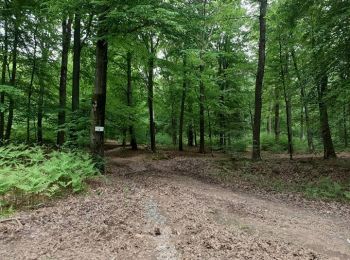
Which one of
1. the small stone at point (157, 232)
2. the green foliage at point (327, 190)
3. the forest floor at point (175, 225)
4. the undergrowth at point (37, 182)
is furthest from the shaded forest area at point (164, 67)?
the small stone at point (157, 232)

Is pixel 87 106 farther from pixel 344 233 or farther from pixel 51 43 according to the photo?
pixel 344 233

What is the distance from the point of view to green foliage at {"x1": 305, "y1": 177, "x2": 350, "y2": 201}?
30.2ft

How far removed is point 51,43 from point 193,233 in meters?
14.4

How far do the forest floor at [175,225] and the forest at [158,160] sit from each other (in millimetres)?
30

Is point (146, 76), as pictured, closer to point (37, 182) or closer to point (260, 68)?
point (260, 68)

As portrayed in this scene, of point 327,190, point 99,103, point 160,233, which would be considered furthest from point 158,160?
point 160,233

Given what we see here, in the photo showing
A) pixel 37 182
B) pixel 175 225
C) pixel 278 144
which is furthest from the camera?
pixel 278 144

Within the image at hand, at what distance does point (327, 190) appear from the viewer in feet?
32.0

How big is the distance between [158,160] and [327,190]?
8.18 m

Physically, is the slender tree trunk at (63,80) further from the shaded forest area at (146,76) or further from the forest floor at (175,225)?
the forest floor at (175,225)

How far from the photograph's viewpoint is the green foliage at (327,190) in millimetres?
9211

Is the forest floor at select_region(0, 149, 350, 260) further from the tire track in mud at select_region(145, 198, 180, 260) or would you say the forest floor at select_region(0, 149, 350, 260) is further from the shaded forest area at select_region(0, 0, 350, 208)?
the shaded forest area at select_region(0, 0, 350, 208)

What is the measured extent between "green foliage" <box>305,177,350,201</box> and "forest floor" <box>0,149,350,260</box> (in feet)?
1.51

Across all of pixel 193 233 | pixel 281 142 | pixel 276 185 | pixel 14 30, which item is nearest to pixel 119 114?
pixel 14 30
